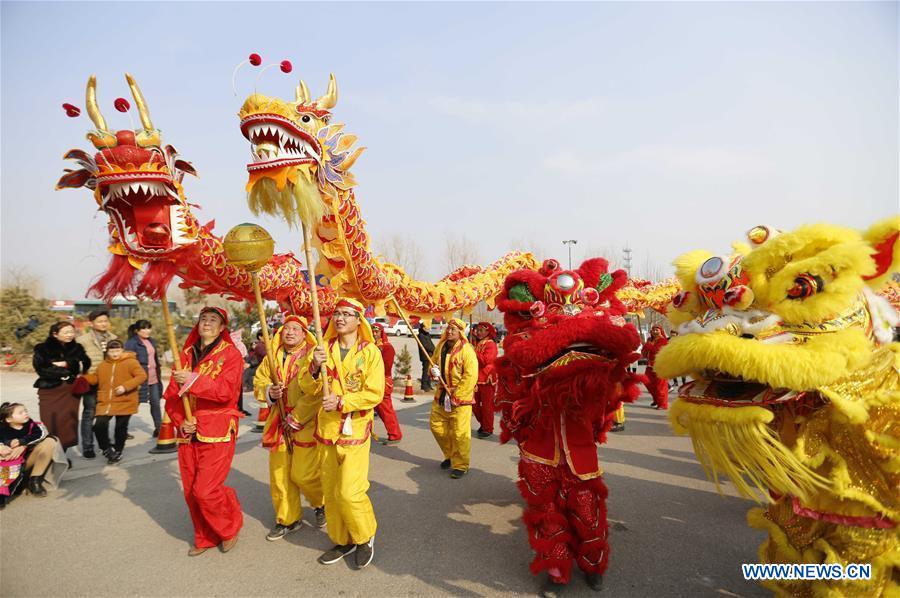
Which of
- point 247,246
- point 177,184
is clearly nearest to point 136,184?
point 177,184

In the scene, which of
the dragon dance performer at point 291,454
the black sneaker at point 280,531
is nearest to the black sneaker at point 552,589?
the dragon dance performer at point 291,454

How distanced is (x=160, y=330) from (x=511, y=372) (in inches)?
569

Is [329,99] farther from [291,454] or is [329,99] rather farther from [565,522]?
[565,522]

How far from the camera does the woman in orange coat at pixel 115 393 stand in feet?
19.2

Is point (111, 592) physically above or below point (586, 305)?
below

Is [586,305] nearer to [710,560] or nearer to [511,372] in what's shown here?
[511,372]

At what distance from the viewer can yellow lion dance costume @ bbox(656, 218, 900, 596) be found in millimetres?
1969

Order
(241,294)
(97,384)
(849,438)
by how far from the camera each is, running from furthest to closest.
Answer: (97,384), (241,294), (849,438)

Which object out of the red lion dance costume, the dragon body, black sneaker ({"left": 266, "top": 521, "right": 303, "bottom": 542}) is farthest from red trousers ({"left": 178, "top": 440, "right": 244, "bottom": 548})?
the red lion dance costume

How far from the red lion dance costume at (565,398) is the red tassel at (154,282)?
2576 mm

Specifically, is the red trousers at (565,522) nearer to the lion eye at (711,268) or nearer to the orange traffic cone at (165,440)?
the lion eye at (711,268)

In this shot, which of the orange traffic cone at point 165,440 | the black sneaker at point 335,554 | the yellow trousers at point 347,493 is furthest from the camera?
the orange traffic cone at point 165,440

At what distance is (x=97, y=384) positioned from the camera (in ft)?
19.6

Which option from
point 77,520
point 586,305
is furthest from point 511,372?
point 77,520
